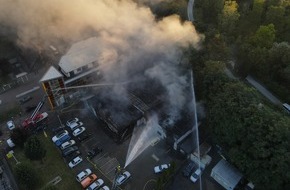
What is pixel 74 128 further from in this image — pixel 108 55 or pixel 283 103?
pixel 283 103

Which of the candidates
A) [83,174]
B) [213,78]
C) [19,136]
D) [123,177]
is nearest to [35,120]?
[19,136]

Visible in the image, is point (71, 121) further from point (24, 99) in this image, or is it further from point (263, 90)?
point (263, 90)

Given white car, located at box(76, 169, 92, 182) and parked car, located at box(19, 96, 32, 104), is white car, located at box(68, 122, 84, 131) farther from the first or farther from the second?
parked car, located at box(19, 96, 32, 104)

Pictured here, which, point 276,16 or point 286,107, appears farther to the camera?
point 276,16

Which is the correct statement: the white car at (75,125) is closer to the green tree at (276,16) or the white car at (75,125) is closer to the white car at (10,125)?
the white car at (10,125)

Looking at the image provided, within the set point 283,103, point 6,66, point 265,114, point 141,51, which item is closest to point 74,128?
point 141,51

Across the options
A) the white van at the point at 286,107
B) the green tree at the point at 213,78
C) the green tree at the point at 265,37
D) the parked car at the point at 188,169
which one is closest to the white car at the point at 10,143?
the parked car at the point at 188,169
